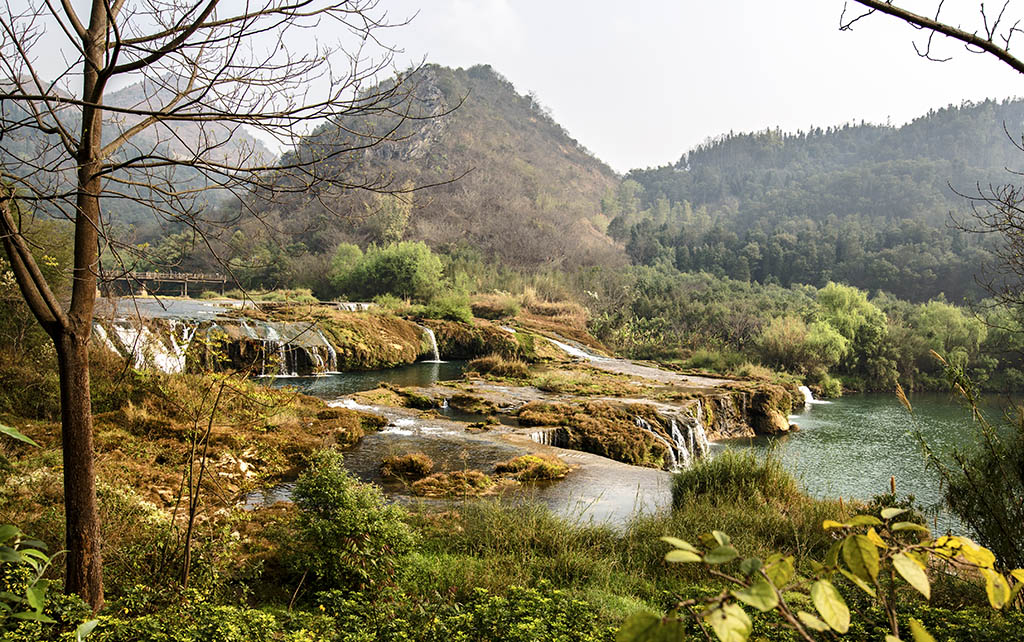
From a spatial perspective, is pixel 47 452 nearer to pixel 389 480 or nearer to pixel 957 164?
pixel 389 480

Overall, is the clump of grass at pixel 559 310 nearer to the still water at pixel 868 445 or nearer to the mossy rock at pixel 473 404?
the still water at pixel 868 445

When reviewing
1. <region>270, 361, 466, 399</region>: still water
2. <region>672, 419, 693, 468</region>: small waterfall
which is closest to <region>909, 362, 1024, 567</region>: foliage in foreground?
<region>672, 419, 693, 468</region>: small waterfall

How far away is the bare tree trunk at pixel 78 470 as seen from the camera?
2.63 meters

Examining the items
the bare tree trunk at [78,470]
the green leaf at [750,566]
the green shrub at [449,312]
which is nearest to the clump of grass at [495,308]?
the green shrub at [449,312]

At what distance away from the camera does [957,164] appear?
7206 cm

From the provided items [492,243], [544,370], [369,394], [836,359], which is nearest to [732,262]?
[492,243]

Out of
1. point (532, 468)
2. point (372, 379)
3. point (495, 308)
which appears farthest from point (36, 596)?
point (495, 308)

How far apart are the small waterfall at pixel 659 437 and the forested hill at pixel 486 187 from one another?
7015 millimetres

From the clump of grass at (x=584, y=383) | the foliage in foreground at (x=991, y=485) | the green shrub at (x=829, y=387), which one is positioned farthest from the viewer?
the green shrub at (x=829, y=387)

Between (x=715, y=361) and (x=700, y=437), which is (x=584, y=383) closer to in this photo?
(x=700, y=437)

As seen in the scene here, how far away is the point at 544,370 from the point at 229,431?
37.6 feet

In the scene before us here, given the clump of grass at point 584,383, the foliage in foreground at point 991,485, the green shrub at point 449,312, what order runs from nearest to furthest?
the foliage in foreground at point 991,485 → the clump of grass at point 584,383 → the green shrub at point 449,312

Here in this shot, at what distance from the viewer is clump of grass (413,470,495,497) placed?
6598 mm

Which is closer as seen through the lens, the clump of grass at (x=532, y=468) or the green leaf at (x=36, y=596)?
the green leaf at (x=36, y=596)
